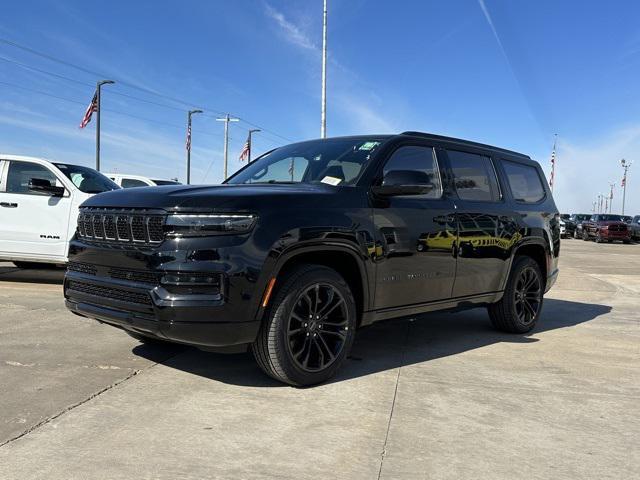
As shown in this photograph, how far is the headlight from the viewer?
3.54 metres

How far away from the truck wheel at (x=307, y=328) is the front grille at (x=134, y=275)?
0.77 metres

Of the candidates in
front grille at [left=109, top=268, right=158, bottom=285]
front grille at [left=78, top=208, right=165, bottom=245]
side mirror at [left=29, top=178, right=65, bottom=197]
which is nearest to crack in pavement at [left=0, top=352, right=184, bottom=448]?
front grille at [left=109, top=268, right=158, bottom=285]

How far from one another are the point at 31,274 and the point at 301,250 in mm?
7438

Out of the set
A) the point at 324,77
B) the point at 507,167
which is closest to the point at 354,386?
the point at 507,167

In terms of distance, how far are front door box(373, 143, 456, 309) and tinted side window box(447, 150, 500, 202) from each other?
288mm

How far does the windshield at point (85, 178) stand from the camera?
852 cm

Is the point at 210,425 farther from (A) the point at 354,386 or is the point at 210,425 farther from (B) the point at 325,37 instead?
(B) the point at 325,37

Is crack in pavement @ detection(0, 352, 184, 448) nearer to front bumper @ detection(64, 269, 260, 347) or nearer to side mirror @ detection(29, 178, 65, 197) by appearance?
front bumper @ detection(64, 269, 260, 347)

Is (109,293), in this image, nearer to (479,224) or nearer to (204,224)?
(204,224)

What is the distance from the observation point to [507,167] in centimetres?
621

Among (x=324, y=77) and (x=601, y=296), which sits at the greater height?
(x=324, y=77)

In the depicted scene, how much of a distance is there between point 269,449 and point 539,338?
4.06 meters

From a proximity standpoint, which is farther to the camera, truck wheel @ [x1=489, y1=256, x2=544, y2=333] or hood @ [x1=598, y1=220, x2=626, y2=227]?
hood @ [x1=598, y1=220, x2=626, y2=227]

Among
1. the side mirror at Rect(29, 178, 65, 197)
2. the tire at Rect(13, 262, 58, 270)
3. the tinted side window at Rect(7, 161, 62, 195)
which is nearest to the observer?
the side mirror at Rect(29, 178, 65, 197)
